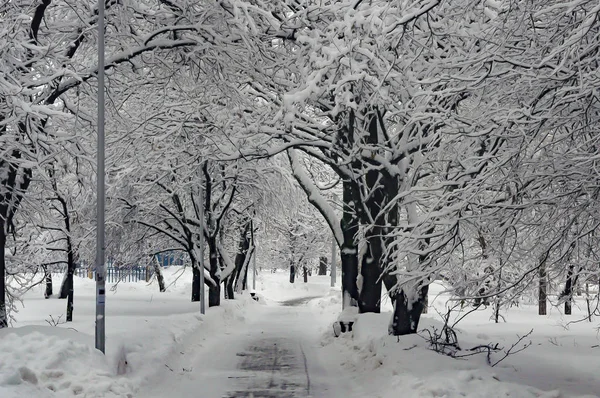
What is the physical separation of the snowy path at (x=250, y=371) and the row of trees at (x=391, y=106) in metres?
2.13

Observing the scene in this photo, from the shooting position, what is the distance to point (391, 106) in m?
14.5

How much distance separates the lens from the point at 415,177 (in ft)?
45.7

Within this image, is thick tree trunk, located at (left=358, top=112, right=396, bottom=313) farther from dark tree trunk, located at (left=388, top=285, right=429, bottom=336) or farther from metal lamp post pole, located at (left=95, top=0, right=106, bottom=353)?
metal lamp post pole, located at (left=95, top=0, right=106, bottom=353)

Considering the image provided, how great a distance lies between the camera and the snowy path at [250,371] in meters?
12.2

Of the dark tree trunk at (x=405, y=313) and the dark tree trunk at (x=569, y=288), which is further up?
the dark tree trunk at (x=569, y=288)

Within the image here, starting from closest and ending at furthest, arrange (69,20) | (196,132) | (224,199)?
(69,20) < (196,132) < (224,199)

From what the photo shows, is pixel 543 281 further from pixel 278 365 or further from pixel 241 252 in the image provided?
pixel 241 252

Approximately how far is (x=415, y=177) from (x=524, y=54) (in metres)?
4.93

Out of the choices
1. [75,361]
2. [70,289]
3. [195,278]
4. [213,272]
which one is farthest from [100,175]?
[195,278]

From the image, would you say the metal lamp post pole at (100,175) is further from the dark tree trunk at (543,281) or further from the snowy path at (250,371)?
the dark tree trunk at (543,281)

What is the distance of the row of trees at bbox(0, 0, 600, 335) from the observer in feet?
28.5

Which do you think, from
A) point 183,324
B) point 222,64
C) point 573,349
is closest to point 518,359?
point 573,349

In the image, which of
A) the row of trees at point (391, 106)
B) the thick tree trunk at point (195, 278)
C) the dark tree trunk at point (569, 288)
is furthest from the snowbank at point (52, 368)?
the thick tree trunk at point (195, 278)

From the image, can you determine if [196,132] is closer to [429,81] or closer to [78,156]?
[78,156]
